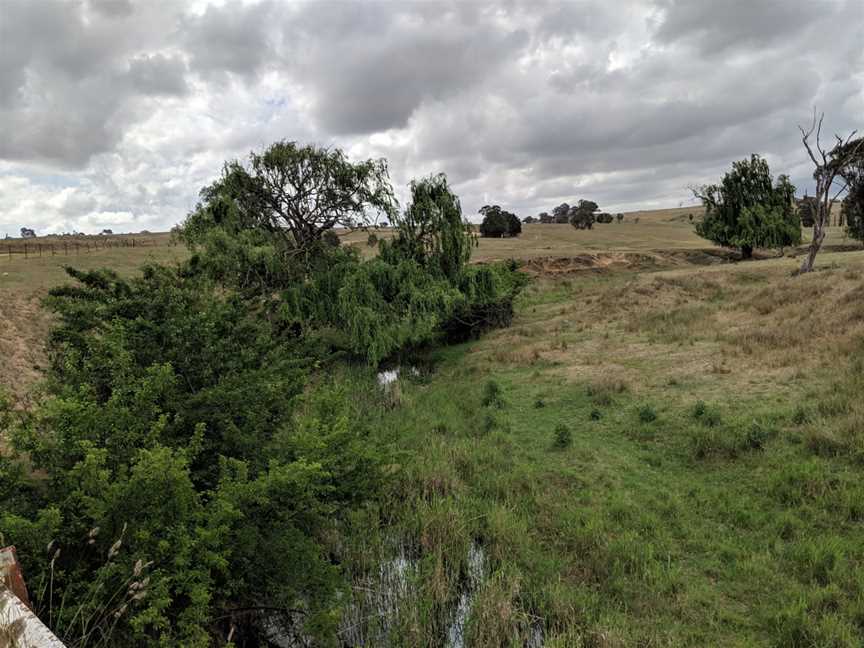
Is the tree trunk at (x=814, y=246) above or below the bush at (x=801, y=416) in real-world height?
above

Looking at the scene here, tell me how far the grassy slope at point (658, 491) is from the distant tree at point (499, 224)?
62991mm

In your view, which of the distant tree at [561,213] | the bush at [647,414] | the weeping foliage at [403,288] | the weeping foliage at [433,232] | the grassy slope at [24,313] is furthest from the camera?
the distant tree at [561,213]

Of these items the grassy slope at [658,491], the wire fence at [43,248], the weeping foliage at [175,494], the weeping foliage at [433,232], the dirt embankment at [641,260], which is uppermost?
the wire fence at [43,248]

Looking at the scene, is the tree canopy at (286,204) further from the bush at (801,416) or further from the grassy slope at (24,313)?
the bush at (801,416)

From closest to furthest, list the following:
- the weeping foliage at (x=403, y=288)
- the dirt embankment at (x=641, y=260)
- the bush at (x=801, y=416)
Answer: the bush at (x=801, y=416) → the weeping foliage at (x=403, y=288) → the dirt embankment at (x=641, y=260)

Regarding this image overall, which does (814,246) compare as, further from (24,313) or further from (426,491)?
(24,313)

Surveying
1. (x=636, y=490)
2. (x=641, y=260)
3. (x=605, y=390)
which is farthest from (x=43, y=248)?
(x=641, y=260)

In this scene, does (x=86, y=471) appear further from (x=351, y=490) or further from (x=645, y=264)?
(x=645, y=264)

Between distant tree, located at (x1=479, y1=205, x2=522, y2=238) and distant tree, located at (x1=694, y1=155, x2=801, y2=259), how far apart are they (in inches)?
1429

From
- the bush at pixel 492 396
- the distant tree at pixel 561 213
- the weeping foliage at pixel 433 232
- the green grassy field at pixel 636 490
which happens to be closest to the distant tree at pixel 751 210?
the green grassy field at pixel 636 490

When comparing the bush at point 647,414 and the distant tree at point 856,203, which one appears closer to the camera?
the bush at point 647,414

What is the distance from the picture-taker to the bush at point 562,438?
11.8m

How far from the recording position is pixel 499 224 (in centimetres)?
7969

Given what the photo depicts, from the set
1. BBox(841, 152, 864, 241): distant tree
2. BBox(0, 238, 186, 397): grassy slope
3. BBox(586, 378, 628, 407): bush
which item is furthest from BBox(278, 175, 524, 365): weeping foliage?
BBox(841, 152, 864, 241): distant tree
